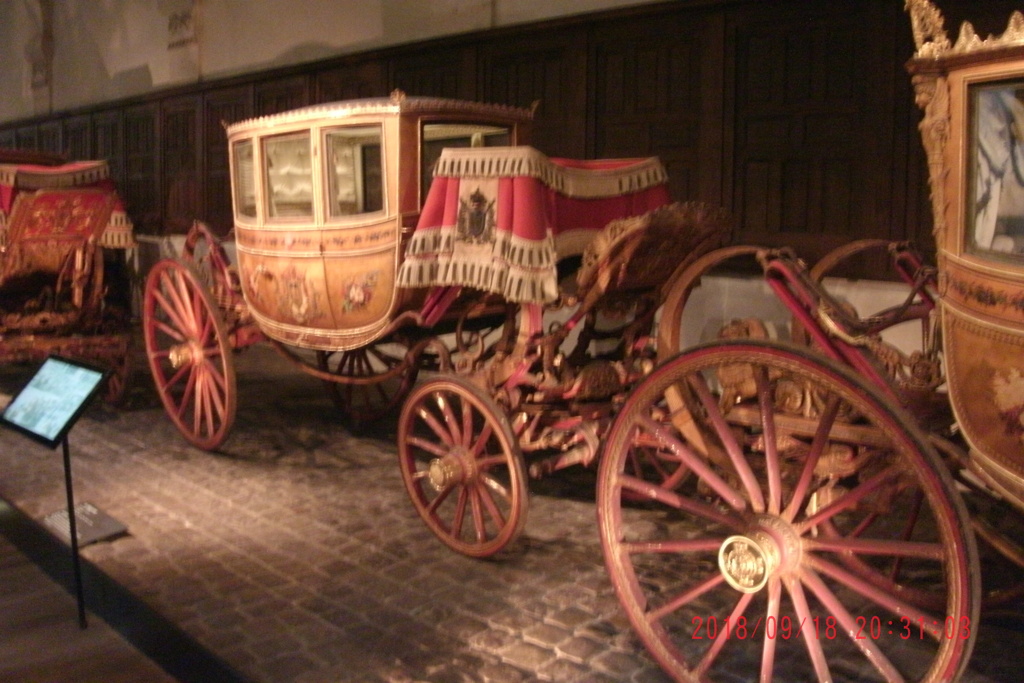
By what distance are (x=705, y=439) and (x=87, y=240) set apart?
15.9 feet

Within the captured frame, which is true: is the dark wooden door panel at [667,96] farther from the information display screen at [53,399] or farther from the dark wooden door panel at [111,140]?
the dark wooden door panel at [111,140]

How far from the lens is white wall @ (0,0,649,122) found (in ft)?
23.1

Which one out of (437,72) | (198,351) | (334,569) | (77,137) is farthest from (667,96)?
(77,137)

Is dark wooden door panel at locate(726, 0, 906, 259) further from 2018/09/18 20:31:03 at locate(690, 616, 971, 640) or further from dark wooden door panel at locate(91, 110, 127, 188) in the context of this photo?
dark wooden door panel at locate(91, 110, 127, 188)

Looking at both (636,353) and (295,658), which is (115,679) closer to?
(295,658)

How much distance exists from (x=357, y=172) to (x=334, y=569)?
1965 millimetres

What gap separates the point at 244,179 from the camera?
4629 mm

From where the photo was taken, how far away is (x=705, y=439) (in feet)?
8.99

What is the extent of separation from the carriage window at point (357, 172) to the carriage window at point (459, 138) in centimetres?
23

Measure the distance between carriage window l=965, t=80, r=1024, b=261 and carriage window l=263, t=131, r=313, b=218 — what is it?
285cm

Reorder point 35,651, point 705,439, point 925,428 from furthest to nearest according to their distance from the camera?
1. point 35,651
2. point 705,439
3. point 925,428

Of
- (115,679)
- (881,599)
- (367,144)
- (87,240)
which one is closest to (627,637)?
(881,599)

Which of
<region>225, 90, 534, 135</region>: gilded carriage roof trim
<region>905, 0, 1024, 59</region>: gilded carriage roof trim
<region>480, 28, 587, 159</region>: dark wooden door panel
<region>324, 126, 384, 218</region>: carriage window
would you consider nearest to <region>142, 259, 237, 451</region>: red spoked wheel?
<region>324, 126, 384, 218</region>: carriage window

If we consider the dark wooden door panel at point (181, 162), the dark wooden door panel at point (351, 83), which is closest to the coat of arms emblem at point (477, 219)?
the dark wooden door panel at point (351, 83)
